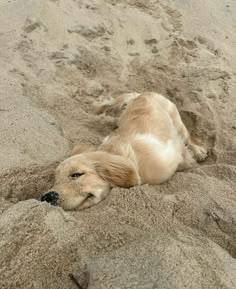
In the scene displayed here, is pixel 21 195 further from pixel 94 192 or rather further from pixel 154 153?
pixel 154 153

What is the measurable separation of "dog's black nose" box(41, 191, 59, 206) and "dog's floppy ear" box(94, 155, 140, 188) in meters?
0.38

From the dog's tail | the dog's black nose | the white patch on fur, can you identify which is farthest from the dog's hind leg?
the dog's black nose

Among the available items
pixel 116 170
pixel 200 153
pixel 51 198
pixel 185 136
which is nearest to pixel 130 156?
pixel 116 170

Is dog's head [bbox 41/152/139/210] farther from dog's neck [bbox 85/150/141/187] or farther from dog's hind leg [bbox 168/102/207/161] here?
dog's hind leg [bbox 168/102/207/161]

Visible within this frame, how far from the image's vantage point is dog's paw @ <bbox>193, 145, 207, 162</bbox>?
154 inches

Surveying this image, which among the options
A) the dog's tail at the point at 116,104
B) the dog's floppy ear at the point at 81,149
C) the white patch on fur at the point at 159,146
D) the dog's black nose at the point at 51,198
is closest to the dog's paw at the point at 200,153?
the white patch on fur at the point at 159,146

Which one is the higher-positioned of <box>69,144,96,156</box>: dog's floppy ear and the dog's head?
the dog's head

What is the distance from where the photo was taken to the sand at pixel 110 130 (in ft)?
7.44

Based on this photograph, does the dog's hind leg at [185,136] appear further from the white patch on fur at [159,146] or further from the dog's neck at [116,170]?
the dog's neck at [116,170]

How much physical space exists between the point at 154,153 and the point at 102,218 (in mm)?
997

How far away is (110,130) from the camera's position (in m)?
4.22

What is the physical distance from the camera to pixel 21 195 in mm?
3010

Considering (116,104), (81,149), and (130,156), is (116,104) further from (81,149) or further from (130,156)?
(130,156)

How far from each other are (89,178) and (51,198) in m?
0.33
